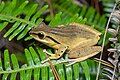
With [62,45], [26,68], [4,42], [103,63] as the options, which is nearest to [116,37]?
[103,63]

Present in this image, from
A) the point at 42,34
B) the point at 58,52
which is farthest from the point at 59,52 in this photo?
the point at 42,34

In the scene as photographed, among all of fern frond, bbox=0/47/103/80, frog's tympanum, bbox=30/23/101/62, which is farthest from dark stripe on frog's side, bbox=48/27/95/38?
fern frond, bbox=0/47/103/80

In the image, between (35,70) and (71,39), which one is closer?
(35,70)

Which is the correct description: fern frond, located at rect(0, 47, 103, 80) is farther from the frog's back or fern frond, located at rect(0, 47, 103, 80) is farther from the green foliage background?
the frog's back

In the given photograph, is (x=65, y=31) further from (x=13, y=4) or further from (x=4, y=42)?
(x=4, y=42)

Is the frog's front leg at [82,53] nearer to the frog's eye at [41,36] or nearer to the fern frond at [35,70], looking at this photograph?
the fern frond at [35,70]

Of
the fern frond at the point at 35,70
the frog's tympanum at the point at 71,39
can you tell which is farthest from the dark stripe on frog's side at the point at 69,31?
the fern frond at the point at 35,70

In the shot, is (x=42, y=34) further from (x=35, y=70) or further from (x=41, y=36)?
(x=35, y=70)

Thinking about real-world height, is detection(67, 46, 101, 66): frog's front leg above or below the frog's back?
below
